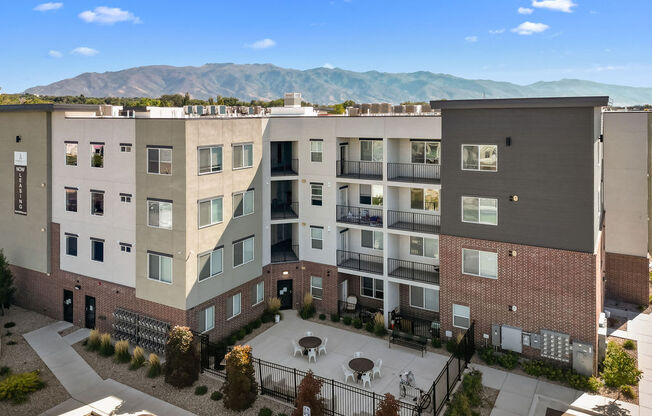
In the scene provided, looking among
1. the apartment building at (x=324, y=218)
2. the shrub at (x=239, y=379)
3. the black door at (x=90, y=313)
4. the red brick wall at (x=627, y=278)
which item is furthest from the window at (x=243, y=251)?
the red brick wall at (x=627, y=278)

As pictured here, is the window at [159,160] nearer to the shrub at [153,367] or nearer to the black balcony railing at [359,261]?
the shrub at [153,367]

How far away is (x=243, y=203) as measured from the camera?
23156mm

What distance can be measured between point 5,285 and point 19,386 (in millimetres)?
9276

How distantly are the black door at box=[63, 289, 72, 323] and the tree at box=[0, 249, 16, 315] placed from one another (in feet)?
11.0

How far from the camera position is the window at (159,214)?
20.0 m

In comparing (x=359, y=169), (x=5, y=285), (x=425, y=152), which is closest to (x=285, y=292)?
(x=359, y=169)

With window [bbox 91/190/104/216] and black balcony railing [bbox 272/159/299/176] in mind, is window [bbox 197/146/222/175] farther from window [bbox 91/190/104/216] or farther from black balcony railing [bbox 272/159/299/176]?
window [bbox 91/190/104/216]

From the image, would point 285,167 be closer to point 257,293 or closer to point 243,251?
point 243,251

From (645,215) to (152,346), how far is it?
2677 cm

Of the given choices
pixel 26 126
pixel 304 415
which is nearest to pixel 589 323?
pixel 304 415

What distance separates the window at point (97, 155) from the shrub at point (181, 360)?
9325 millimetres

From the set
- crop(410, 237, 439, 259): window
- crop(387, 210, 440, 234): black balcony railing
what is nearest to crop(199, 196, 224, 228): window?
crop(387, 210, 440, 234): black balcony railing

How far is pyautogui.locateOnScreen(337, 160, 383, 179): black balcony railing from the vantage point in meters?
24.6

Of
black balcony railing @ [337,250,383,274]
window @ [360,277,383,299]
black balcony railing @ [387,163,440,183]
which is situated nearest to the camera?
black balcony railing @ [387,163,440,183]
